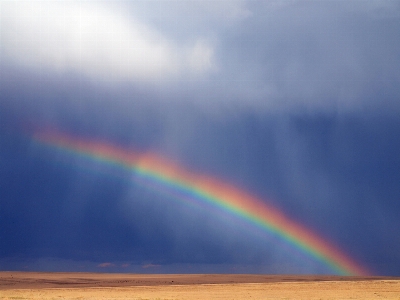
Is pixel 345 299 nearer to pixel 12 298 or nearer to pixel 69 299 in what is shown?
pixel 69 299

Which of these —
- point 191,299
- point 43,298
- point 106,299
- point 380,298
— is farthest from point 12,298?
point 380,298

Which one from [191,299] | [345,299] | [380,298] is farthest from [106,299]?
[380,298]

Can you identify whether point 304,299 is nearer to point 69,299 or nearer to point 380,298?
point 380,298

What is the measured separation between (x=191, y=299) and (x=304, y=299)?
10201 millimetres

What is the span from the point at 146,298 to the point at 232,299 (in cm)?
792

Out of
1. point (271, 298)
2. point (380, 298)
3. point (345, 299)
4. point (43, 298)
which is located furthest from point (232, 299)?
point (43, 298)

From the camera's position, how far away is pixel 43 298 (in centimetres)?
4591

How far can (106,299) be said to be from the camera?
147ft

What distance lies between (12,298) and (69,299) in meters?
5.36

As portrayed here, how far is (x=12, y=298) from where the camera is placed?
45.7 m

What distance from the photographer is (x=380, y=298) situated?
46875 mm

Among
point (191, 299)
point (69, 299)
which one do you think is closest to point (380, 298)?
point (191, 299)

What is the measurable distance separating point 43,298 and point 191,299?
44.3 ft

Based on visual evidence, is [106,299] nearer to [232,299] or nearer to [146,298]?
[146,298]
